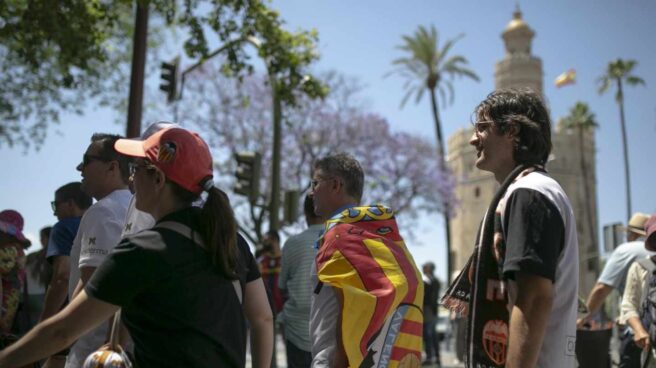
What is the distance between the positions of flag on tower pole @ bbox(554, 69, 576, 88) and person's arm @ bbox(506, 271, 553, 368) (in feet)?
224

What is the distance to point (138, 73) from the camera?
32.8 ft

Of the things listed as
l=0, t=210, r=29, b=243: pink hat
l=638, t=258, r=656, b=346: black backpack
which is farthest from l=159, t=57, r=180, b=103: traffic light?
l=638, t=258, r=656, b=346: black backpack

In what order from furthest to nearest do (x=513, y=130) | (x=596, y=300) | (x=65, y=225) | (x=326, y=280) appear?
(x=596, y=300) < (x=65, y=225) < (x=326, y=280) < (x=513, y=130)

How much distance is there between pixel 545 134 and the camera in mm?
2975

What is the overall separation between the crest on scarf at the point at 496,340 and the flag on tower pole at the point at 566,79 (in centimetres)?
6807

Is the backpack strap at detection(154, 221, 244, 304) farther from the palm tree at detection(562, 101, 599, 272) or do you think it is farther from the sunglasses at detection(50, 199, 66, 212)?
the palm tree at detection(562, 101, 599, 272)

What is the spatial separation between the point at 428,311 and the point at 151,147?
12.6 m

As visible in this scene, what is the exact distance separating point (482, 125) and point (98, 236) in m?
2.02

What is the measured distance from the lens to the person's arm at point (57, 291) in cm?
432

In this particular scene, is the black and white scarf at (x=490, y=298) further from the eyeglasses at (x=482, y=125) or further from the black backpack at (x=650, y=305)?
the black backpack at (x=650, y=305)

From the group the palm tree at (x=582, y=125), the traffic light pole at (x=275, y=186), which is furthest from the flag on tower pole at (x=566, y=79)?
the traffic light pole at (x=275, y=186)

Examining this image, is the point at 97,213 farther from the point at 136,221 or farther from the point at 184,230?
the point at 184,230

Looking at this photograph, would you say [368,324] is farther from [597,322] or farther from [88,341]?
[597,322]

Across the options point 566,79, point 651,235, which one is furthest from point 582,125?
point 651,235
